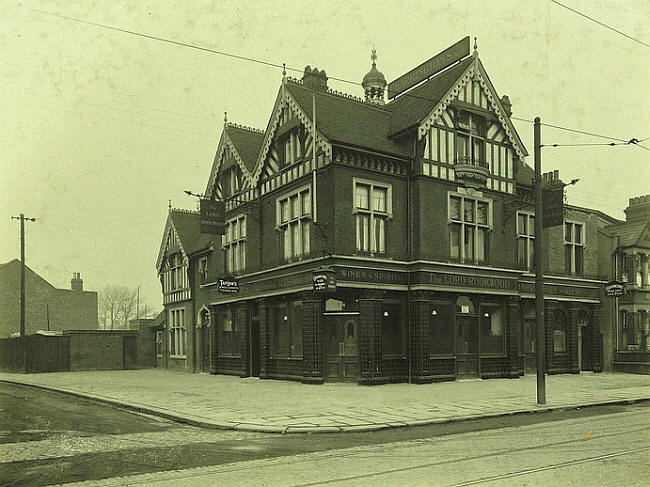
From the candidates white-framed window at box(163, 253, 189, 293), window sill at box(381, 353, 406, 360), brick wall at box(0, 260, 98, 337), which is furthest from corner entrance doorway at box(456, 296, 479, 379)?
brick wall at box(0, 260, 98, 337)

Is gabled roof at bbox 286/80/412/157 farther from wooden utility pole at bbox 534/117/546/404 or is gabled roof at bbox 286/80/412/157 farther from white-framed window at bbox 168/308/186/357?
white-framed window at bbox 168/308/186/357

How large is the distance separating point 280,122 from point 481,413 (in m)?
15.3

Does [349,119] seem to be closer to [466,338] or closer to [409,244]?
[409,244]

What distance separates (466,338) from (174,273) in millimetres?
20948

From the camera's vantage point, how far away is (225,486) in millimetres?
8141

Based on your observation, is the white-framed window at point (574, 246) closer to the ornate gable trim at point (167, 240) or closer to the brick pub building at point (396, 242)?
the brick pub building at point (396, 242)

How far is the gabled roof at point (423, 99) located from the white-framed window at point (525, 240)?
21.1ft

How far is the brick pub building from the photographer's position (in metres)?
23.2

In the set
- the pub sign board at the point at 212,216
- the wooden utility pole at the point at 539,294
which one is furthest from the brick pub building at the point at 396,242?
the wooden utility pole at the point at 539,294

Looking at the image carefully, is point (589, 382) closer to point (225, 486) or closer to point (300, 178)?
point (300, 178)

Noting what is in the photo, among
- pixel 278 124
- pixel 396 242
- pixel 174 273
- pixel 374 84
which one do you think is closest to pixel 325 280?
pixel 396 242

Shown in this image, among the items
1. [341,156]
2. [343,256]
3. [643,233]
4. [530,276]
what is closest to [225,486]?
[343,256]

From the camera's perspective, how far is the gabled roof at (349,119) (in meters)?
23.7

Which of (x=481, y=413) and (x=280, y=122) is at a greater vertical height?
(x=280, y=122)
